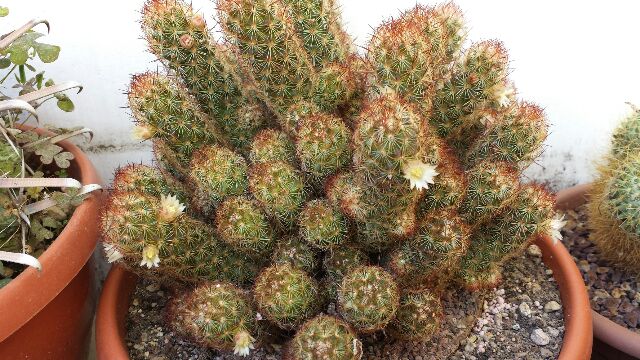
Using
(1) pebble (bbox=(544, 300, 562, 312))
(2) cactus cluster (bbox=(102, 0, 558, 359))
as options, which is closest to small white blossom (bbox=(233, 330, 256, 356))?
(2) cactus cluster (bbox=(102, 0, 558, 359))

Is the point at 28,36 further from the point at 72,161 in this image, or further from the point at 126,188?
the point at 126,188

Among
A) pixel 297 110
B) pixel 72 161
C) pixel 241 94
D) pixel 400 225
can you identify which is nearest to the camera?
pixel 400 225

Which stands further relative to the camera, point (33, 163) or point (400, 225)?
point (33, 163)

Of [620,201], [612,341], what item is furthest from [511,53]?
[612,341]

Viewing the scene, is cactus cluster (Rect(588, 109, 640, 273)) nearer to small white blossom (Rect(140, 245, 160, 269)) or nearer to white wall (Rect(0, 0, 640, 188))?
white wall (Rect(0, 0, 640, 188))

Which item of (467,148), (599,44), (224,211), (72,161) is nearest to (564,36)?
(599,44)
